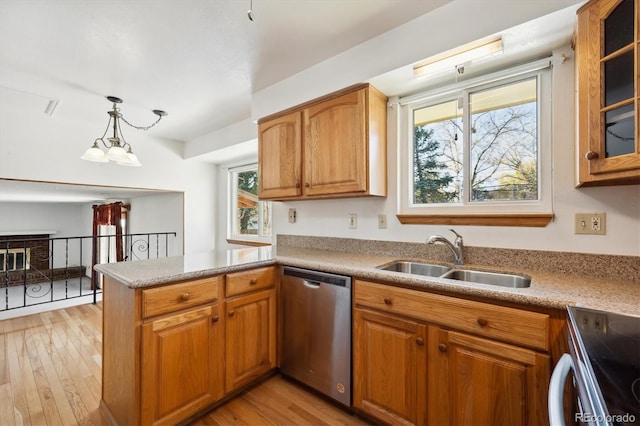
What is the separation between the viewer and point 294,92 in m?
2.30

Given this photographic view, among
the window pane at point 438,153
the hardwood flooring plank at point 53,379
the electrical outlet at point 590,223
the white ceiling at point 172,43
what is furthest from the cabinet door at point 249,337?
the electrical outlet at point 590,223

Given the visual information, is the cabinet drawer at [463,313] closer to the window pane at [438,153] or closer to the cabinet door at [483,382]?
the cabinet door at [483,382]

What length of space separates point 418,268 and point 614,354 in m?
1.19

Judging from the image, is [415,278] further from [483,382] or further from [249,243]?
[249,243]

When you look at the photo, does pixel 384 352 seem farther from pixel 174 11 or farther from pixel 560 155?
pixel 174 11

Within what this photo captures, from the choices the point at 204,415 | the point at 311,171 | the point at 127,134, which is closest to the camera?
the point at 204,415

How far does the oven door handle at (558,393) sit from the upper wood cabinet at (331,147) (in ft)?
4.34

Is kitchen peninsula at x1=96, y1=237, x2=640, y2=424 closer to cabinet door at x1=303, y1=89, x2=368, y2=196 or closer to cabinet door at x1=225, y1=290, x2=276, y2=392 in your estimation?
cabinet door at x1=225, y1=290, x2=276, y2=392

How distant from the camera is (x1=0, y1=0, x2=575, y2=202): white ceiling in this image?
1.53 m

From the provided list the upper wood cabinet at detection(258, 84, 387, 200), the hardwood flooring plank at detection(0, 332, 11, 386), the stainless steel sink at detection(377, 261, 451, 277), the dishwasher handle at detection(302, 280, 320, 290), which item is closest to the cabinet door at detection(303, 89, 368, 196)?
the upper wood cabinet at detection(258, 84, 387, 200)

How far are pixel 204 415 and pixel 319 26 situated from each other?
7.97 ft

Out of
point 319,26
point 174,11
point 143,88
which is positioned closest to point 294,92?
point 319,26

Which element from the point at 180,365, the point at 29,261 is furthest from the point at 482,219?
the point at 29,261

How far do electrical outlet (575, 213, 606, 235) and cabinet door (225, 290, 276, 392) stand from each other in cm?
181
